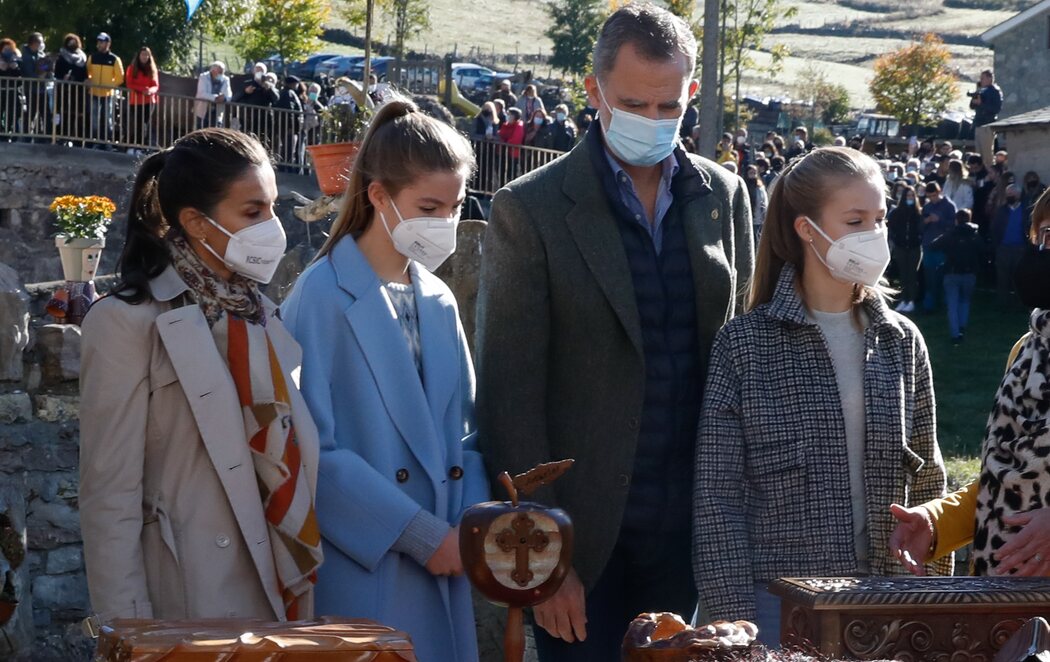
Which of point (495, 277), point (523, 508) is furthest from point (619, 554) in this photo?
point (523, 508)

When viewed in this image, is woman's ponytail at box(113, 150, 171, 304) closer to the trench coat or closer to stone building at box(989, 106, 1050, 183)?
the trench coat

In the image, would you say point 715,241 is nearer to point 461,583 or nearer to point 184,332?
point 461,583

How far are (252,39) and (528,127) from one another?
2711 cm

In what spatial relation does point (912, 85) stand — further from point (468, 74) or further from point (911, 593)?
point (911, 593)

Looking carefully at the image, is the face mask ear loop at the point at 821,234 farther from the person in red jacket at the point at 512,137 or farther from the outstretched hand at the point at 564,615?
the person in red jacket at the point at 512,137

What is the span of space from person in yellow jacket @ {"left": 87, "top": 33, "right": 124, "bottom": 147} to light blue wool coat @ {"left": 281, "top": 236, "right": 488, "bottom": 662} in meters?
20.2

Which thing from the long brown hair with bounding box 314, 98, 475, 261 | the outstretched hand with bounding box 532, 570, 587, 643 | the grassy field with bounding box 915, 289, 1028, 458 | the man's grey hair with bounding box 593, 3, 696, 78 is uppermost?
the man's grey hair with bounding box 593, 3, 696, 78

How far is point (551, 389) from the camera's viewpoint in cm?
370

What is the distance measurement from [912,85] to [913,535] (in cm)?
4633

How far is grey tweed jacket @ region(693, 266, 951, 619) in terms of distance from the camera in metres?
3.56

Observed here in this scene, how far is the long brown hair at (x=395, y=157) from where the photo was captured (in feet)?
11.8

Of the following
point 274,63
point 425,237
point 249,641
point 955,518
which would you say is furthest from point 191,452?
point 274,63

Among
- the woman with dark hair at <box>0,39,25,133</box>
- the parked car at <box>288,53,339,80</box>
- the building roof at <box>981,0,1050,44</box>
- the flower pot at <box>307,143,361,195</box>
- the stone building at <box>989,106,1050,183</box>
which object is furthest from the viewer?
the parked car at <box>288,53,339,80</box>

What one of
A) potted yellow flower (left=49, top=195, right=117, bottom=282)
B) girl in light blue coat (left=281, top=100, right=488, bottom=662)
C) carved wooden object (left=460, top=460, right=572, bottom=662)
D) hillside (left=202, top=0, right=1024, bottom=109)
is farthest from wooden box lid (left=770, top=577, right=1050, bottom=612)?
hillside (left=202, top=0, right=1024, bottom=109)
